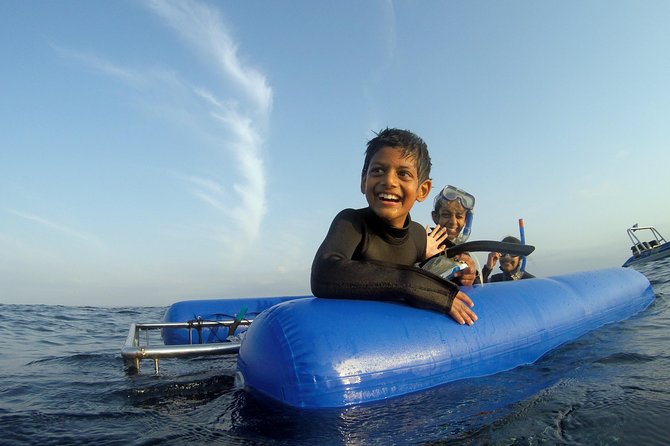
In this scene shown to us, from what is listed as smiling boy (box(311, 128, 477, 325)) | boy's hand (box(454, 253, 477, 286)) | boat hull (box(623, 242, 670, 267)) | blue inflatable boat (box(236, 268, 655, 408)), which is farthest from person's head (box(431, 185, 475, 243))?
boat hull (box(623, 242, 670, 267))

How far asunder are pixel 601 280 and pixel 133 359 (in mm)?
4497

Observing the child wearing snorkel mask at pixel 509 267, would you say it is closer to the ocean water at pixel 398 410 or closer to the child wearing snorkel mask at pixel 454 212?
the child wearing snorkel mask at pixel 454 212

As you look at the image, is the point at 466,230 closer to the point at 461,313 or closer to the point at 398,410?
the point at 461,313

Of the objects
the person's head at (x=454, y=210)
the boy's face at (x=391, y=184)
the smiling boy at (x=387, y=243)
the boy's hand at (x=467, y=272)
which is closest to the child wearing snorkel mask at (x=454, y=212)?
the person's head at (x=454, y=210)

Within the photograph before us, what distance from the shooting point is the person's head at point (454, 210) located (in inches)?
172

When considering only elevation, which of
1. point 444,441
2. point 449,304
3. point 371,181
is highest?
point 371,181

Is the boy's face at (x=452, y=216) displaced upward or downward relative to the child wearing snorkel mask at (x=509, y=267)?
upward

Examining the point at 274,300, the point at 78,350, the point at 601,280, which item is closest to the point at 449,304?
the point at 601,280

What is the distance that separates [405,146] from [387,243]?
666 mm

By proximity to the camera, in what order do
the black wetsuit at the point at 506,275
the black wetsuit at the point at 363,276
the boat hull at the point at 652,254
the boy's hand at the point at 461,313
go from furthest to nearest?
the boat hull at the point at 652,254
the black wetsuit at the point at 506,275
the boy's hand at the point at 461,313
the black wetsuit at the point at 363,276

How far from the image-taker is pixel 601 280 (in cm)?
461

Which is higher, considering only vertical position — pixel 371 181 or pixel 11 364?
pixel 371 181

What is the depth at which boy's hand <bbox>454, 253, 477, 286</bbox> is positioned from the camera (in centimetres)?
346

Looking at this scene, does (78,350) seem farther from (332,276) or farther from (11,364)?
(332,276)
